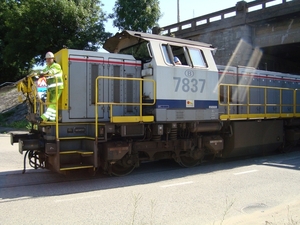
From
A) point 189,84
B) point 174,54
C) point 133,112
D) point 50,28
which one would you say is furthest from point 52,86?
point 50,28

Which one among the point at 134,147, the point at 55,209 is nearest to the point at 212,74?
the point at 134,147

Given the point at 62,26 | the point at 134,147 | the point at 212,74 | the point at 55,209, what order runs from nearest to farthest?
the point at 55,209 → the point at 134,147 → the point at 212,74 → the point at 62,26

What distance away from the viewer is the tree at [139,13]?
19156mm

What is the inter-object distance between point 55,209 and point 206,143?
4964mm

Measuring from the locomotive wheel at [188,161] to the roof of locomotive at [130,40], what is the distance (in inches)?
131

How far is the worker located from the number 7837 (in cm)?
293

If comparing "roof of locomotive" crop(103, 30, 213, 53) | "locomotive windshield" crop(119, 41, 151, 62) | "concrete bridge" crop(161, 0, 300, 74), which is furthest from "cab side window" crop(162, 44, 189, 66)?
"concrete bridge" crop(161, 0, 300, 74)

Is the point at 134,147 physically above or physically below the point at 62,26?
below

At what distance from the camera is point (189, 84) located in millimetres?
8281

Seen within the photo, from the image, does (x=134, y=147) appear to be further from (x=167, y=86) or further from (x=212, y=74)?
(x=212, y=74)

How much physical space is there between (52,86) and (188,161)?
4.52m

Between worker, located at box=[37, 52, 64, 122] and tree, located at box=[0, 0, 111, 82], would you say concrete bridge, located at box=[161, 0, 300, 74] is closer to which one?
tree, located at box=[0, 0, 111, 82]

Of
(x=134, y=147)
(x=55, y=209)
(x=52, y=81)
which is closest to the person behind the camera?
(x=55, y=209)

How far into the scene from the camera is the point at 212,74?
8.77 m
